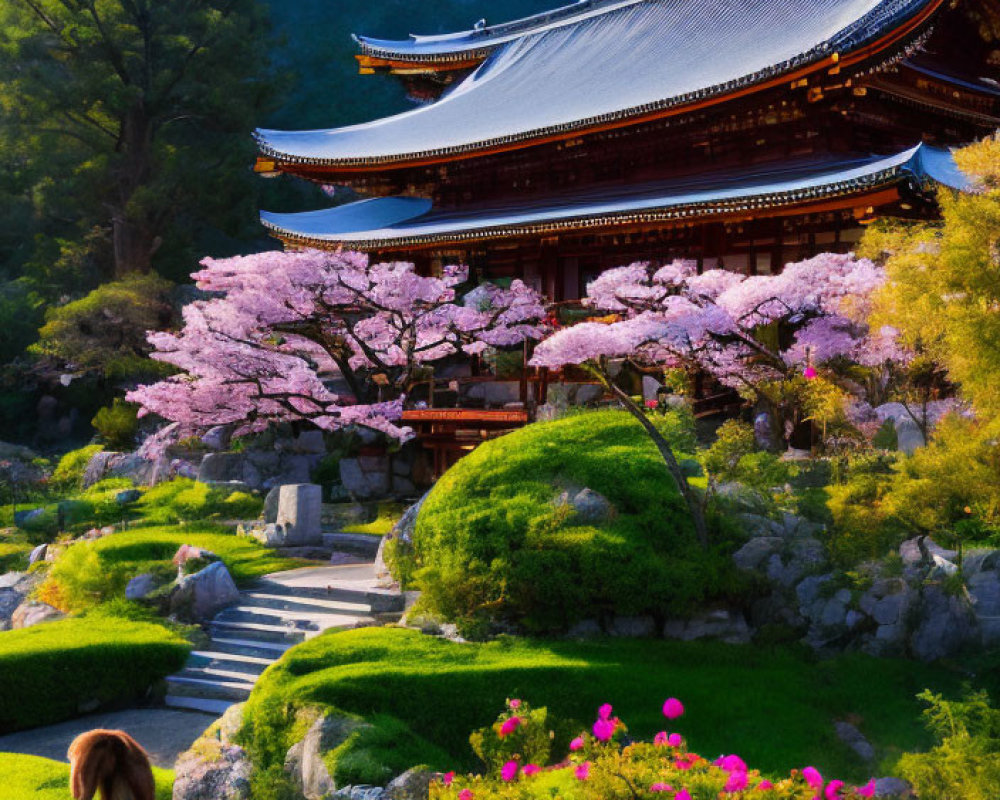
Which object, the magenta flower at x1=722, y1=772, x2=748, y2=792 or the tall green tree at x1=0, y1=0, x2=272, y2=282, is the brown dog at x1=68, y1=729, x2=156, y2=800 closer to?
the magenta flower at x1=722, y1=772, x2=748, y2=792

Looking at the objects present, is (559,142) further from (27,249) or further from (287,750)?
(27,249)

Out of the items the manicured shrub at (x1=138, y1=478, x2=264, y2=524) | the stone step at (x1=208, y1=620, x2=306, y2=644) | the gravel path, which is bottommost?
the gravel path

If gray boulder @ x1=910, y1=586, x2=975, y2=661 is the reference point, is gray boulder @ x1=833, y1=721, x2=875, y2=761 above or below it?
below

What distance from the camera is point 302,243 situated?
28891mm

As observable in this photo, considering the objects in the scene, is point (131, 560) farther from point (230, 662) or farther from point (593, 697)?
point (593, 697)

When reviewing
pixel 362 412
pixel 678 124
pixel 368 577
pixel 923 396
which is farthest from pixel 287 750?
pixel 678 124

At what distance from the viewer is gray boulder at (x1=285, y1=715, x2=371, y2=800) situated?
9.01 meters

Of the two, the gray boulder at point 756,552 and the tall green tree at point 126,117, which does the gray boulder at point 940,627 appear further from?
the tall green tree at point 126,117

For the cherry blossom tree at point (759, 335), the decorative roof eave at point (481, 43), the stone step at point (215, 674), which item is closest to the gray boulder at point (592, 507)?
the cherry blossom tree at point (759, 335)

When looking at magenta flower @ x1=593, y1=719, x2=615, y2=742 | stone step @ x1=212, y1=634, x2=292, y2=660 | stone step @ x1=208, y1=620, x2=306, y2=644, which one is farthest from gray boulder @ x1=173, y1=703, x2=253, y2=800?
magenta flower @ x1=593, y1=719, x2=615, y2=742

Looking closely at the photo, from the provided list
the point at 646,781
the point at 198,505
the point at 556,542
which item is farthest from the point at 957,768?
the point at 198,505

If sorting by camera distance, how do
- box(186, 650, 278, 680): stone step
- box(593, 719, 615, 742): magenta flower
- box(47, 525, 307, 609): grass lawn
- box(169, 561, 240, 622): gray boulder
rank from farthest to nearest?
box(47, 525, 307, 609): grass lawn, box(169, 561, 240, 622): gray boulder, box(186, 650, 278, 680): stone step, box(593, 719, 615, 742): magenta flower

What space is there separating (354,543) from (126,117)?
27.0 metres

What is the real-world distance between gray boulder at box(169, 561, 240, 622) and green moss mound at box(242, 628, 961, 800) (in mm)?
4184
